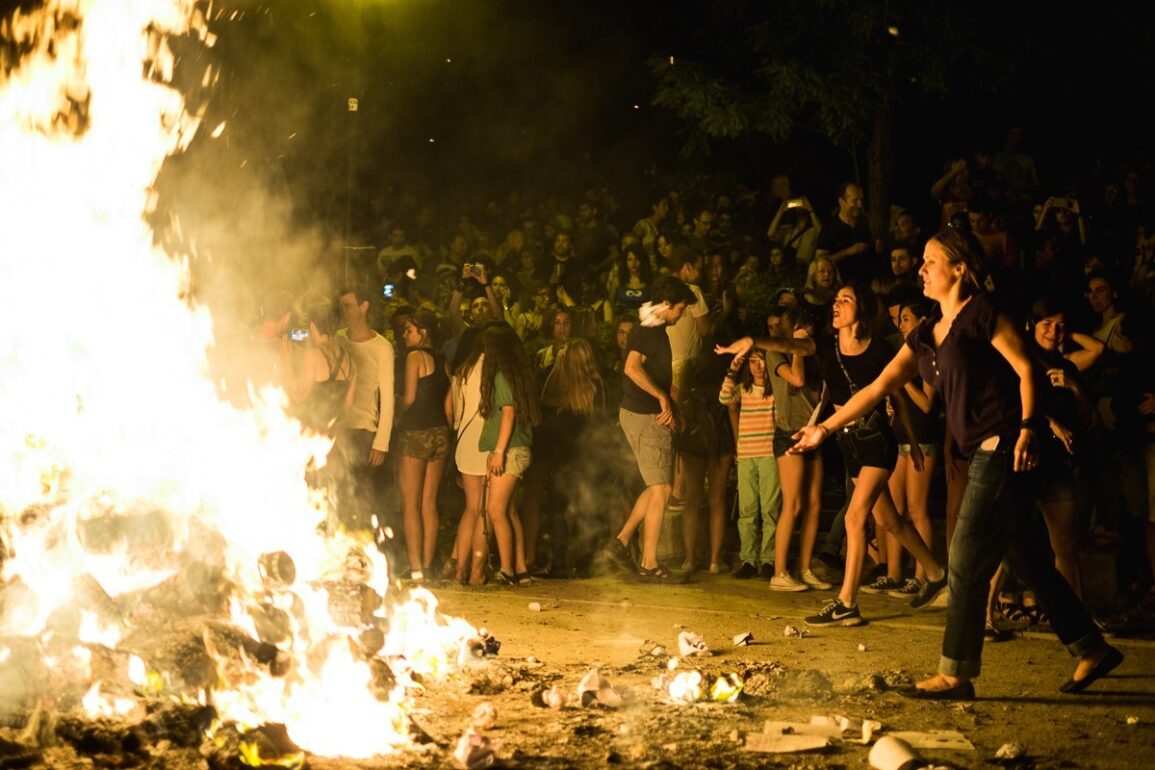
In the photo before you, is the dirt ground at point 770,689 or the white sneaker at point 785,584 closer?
the dirt ground at point 770,689

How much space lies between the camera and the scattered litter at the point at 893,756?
5.53 m

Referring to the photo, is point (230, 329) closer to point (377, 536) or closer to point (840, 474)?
point (377, 536)

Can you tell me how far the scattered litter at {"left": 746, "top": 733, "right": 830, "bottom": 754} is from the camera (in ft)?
19.1

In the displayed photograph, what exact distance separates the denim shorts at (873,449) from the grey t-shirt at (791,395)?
5.13ft

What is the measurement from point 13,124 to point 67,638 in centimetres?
324

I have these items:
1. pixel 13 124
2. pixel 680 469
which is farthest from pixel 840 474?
pixel 13 124

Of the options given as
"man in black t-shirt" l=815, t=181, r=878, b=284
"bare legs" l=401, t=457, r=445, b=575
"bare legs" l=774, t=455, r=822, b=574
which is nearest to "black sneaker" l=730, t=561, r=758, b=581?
"bare legs" l=774, t=455, r=822, b=574

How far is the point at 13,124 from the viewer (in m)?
7.69

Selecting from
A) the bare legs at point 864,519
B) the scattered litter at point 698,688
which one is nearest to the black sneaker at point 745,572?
the bare legs at point 864,519

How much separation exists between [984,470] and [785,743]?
179cm

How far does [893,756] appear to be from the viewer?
5.58 meters

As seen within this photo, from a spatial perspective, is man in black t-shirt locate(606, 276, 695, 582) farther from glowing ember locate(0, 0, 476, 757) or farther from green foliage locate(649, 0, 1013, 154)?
green foliage locate(649, 0, 1013, 154)

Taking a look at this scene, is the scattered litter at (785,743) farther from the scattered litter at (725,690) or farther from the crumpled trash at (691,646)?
the crumpled trash at (691,646)

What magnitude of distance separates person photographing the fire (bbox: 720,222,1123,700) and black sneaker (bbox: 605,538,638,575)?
4375mm
